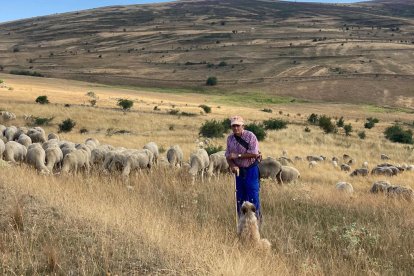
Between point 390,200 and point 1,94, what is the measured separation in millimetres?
51643

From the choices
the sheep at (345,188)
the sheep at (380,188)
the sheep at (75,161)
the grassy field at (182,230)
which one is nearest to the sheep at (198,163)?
the grassy field at (182,230)

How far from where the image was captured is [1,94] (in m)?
54.2

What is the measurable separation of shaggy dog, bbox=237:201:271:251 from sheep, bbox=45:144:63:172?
8.70m

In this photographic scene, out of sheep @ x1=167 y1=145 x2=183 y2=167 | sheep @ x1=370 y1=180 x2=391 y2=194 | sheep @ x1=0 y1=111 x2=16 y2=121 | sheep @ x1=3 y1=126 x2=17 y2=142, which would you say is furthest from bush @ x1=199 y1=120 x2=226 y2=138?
sheep @ x1=370 y1=180 x2=391 y2=194

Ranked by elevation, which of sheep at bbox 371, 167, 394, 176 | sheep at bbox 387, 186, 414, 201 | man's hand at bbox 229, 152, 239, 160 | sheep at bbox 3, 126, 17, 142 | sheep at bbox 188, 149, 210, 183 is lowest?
sheep at bbox 371, 167, 394, 176

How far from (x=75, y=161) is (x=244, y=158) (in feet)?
26.4

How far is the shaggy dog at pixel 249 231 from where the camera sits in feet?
24.1

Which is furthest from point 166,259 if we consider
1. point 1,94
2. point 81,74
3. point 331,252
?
point 81,74

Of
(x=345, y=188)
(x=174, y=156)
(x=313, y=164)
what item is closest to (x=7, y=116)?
(x=174, y=156)

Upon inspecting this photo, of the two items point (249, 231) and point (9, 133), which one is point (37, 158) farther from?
point (9, 133)

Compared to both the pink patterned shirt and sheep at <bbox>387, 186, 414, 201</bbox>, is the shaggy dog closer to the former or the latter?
the pink patterned shirt

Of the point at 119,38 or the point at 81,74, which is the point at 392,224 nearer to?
the point at 81,74

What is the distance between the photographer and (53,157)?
49.0ft

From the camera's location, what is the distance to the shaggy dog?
7.34m
